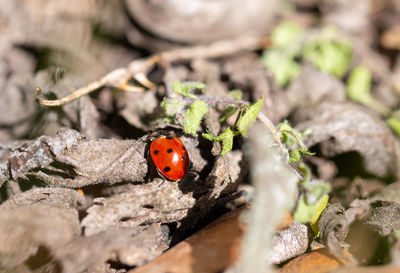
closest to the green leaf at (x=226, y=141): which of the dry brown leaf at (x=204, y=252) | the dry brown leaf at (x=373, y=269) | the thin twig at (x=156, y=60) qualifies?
the dry brown leaf at (x=204, y=252)

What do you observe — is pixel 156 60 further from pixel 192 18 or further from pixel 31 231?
pixel 31 231

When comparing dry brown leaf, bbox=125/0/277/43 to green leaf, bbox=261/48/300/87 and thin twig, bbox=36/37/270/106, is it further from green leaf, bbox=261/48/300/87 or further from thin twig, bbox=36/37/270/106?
green leaf, bbox=261/48/300/87

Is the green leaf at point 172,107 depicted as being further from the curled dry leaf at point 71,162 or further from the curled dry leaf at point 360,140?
the curled dry leaf at point 360,140

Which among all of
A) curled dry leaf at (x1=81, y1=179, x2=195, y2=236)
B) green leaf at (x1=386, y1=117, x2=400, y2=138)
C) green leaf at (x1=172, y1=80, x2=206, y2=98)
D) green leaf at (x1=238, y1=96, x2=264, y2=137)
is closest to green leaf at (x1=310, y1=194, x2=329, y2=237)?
green leaf at (x1=238, y1=96, x2=264, y2=137)

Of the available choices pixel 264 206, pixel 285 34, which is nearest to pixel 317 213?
pixel 264 206

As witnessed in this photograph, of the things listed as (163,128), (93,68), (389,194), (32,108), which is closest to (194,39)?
(93,68)

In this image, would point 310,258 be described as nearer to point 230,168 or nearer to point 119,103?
point 230,168
